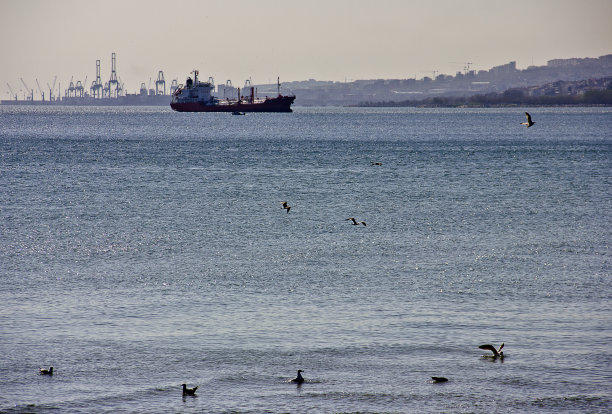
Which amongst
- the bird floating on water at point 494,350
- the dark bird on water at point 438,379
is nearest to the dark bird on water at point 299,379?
the dark bird on water at point 438,379

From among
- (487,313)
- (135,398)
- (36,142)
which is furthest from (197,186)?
(36,142)

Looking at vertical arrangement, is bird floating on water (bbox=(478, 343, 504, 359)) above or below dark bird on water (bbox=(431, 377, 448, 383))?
A: above

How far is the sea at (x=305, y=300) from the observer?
21516 millimetres

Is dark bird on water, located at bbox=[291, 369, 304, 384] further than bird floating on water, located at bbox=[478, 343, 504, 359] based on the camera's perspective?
No

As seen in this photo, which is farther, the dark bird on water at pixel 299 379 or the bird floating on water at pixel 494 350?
the bird floating on water at pixel 494 350

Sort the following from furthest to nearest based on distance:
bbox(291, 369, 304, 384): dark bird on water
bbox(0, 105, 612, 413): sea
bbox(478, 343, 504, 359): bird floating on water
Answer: bbox(478, 343, 504, 359): bird floating on water < bbox(291, 369, 304, 384): dark bird on water < bbox(0, 105, 612, 413): sea

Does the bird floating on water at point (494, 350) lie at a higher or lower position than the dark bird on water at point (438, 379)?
higher

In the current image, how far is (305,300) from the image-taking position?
100 feet

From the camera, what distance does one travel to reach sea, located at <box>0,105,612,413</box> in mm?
21516

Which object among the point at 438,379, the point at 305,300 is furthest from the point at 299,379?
the point at 305,300

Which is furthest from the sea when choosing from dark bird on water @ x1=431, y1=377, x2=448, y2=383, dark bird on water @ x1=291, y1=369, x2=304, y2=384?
dark bird on water @ x1=291, y1=369, x2=304, y2=384

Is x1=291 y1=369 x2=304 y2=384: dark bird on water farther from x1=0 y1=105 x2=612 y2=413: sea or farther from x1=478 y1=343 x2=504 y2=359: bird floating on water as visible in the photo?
x1=478 y1=343 x2=504 y2=359: bird floating on water

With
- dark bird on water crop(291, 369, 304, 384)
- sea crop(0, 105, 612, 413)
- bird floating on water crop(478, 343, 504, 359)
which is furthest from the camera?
bird floating on water crop(478, 343, 504, 359)

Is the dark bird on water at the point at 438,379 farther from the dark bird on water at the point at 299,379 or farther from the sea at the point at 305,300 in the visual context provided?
the dark bird on water at the point at 299,379
